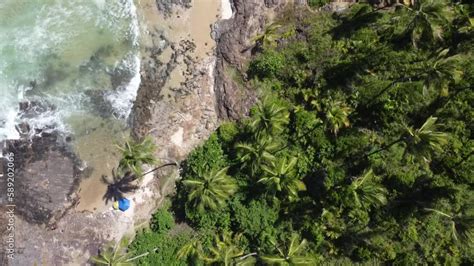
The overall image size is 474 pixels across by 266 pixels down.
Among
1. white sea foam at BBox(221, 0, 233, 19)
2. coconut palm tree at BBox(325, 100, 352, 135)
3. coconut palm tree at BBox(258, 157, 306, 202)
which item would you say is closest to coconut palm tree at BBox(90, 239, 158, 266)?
coconut palm tree at BBox(258, 157, 306, 202)

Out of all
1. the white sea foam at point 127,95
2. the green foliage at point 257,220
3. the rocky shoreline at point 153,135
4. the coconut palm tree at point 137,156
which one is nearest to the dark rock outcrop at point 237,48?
the rocky shoreline at point 153,135

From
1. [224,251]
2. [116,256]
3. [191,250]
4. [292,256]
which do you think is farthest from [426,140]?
[116,256]

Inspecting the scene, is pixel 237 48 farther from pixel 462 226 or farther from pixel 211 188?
pixel 462 226

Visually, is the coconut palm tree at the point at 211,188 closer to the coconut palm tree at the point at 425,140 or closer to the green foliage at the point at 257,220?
the green foliage at the point at 257,220

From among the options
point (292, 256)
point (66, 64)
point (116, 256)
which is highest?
point (66, 64)

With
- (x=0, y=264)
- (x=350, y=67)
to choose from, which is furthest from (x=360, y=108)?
(x=0, y=264)

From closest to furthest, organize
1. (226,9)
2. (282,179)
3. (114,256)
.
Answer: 1. (282,179)
2. (114,256)
3. (226,9)

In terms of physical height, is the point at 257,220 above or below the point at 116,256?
above

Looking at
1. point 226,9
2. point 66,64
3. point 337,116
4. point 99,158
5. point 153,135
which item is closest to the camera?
point 337,116
